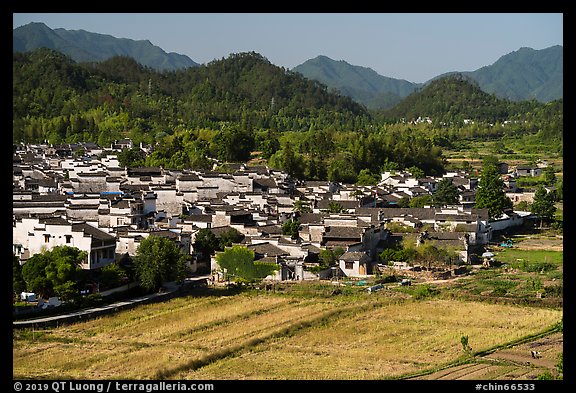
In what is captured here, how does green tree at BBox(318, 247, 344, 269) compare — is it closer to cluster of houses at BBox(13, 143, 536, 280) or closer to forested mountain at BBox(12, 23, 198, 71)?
cluster of houses at BBox(13, 143, 536, 280)

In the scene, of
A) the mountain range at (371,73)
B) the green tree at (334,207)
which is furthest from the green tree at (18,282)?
the mountain range at (371,73)

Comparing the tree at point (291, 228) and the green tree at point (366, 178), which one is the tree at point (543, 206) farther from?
the tree at point (291, 228)

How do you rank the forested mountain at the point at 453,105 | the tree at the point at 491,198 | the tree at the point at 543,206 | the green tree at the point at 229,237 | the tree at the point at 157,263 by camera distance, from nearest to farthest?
the tree at the point at 157,263 < the green tree at the point at 229,237 < the tree at the point at 491,198 < the tree at the point at 543,206 < the forested mountain at the point at 453,105

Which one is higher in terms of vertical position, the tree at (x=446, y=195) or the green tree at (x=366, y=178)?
the green tree at (x=366, y=178)

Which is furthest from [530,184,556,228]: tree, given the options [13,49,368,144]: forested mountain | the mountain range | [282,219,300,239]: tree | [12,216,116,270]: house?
the mountain range

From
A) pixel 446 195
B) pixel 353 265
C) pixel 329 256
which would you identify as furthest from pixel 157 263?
pixel 446 195

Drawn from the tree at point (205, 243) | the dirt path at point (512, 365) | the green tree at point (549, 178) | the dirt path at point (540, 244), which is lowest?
the dirt path at point (512, 365)

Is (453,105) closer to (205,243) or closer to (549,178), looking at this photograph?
(549,178)
